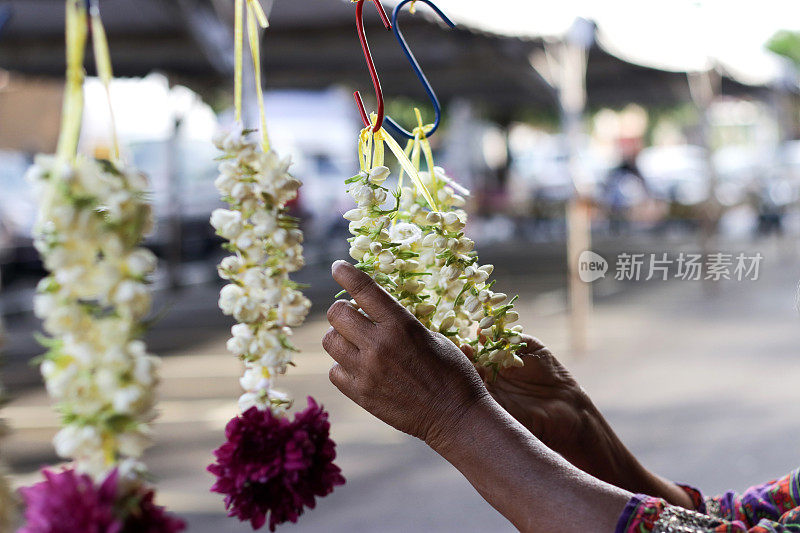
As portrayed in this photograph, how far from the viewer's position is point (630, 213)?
64.1ft

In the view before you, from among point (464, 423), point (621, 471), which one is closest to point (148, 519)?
point (464, 423)

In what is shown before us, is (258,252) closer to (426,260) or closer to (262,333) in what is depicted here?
(262,333)

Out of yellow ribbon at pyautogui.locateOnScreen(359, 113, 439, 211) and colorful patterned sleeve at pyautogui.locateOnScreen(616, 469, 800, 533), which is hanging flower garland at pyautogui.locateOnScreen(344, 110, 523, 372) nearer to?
yellow ribbon at pyautogui.locateOnScreen(359, 113, 439, 211)

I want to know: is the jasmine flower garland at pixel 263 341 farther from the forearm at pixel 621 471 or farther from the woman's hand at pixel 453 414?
the forearm at pixel 621 471

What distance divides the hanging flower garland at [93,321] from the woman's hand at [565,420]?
703mm

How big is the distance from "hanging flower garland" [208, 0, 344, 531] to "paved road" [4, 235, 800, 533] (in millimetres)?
2645

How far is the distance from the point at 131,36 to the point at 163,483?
6035 mm

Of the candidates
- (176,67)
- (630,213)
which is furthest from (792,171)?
(176,67)

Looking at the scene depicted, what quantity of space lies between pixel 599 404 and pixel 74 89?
5.24 metres

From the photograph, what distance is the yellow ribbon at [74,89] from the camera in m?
0.82

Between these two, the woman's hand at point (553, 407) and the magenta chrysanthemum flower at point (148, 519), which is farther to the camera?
the woman's hand at point (553, 407)

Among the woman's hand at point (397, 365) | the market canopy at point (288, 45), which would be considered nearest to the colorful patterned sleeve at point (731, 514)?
the woman's hand at point (397, 365)

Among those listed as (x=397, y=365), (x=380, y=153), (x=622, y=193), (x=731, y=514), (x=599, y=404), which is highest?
(x=380, y=153)

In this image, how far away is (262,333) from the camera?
42.3 inches
